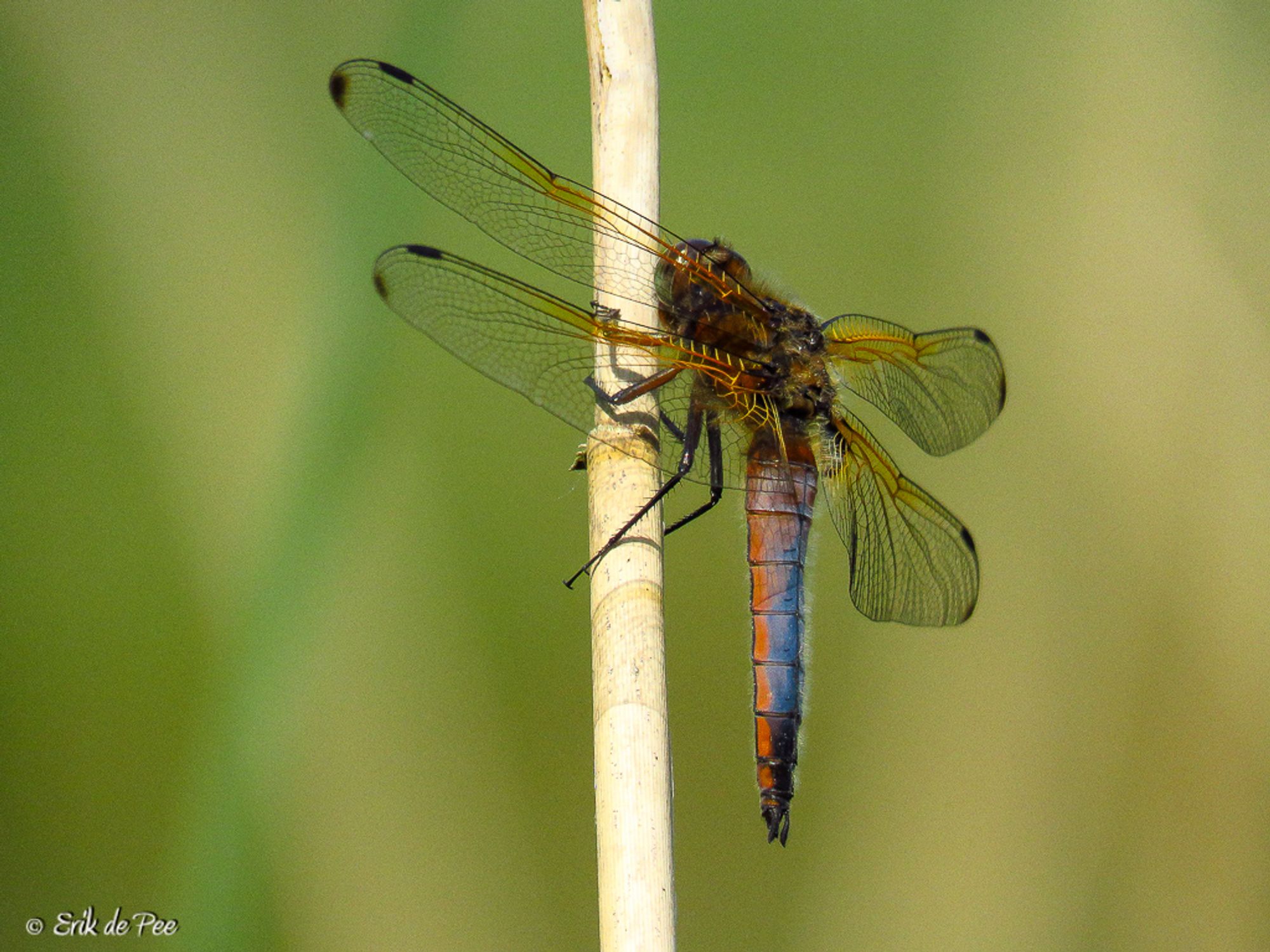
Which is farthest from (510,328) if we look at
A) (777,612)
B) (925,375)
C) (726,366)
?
(925,375)

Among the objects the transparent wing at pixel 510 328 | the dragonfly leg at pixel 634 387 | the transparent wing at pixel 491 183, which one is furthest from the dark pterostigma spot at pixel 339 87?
the dragonfly leg at pixel 634 387

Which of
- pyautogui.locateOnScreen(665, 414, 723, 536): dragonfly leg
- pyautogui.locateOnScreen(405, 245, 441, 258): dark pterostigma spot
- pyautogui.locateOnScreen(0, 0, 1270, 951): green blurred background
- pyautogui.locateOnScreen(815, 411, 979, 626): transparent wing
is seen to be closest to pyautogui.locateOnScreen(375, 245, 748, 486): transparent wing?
pyautogui.locateOnScreen(405, 245, 441, 258): dark pterostigma spot

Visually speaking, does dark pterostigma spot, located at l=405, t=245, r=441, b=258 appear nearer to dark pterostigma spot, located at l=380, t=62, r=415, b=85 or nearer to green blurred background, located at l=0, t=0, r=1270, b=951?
dark pterostigma spot, located at l=380, t=62, r=415, b=85

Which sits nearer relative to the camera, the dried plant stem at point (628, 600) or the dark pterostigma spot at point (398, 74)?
the dried plant stem at point (628, 600)

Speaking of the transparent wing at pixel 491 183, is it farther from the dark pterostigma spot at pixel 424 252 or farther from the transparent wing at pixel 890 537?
the transparent wing at pixel 890 537

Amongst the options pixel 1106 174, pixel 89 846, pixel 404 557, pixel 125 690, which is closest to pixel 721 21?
pixel 1106 174

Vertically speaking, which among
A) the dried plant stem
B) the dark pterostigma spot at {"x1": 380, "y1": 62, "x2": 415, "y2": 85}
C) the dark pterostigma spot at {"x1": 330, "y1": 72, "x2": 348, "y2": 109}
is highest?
the dark pterostigma spot at {"x1": 380, "y1": 62, "x2": 415, "y2": 85}

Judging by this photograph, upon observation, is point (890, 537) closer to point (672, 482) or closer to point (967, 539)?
point (967, 539)

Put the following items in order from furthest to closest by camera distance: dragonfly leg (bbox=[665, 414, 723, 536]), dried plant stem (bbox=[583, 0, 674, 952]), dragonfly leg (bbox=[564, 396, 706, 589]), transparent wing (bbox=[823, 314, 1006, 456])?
transparent wing (bbox=[823, 314, 1006, 456])
dragonfly leg (bbox=[665, 414, 723, 536])
dragonfly leg (bbox=[564, 396, 706, 589])
dried plant stem (bbox=[583, 0, 674, 952])
